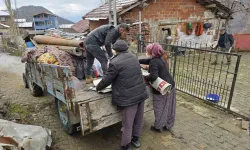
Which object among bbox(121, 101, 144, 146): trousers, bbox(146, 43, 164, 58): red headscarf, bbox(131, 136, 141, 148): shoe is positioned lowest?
bbox(131, 136, 141, 148): shoe

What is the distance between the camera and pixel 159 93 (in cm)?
348

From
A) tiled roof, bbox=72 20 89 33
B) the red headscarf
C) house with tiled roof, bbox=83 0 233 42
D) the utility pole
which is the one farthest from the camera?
tiled roof, bbox=72 20 89 33

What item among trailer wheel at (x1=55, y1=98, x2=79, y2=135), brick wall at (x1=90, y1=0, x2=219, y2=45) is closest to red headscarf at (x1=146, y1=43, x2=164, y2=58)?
trailer wheel at (x1=55, y1=98, x2=79, y2=135)

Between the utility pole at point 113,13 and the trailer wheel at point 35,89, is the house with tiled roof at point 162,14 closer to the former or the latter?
the utility pole at point 113,13

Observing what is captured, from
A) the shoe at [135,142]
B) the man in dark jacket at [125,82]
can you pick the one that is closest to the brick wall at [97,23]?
the man in dark jacket at [125,82]

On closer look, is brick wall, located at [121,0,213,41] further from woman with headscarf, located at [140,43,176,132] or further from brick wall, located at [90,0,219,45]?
woman with headscarf, located at [140,43,176,132]

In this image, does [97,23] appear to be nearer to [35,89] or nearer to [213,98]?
[35,89]

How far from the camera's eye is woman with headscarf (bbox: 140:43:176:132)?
334 centimetres

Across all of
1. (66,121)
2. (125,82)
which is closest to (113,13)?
(66,121)

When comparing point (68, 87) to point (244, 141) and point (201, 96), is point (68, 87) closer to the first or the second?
point (244, 141)

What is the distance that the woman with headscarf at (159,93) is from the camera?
3338 millimetres

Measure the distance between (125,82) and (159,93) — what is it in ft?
3.18

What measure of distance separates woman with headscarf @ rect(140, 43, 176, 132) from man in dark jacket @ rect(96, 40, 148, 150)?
1.71ft

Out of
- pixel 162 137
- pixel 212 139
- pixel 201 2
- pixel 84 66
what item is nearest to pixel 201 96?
Result: pixel 212 139
